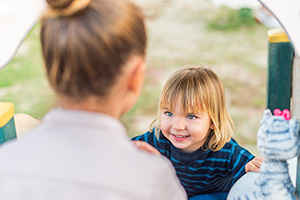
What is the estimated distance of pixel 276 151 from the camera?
3.47 ft

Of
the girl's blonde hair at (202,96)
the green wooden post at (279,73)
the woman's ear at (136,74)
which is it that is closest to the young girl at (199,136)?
the girl's blonde hair at (202,96)

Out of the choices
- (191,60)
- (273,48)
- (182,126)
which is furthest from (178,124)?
(191,60)

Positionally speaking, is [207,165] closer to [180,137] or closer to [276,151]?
[180,137]

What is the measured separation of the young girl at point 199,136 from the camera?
1410 mm

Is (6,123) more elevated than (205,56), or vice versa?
(6,123)

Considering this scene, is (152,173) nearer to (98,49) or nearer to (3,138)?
(98,49)

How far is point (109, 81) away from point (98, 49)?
2.3 inches

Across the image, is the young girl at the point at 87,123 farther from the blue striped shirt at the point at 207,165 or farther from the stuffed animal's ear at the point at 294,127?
the blue striped shirt at the point at 207,165

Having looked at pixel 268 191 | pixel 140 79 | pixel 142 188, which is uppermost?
pixel 140 79

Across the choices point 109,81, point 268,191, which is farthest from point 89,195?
point 268,191

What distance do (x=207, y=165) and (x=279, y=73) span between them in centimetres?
46

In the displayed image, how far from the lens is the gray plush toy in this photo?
1.05 m

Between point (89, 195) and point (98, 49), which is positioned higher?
point (98, 49)

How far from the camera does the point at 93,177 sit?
65 cm
